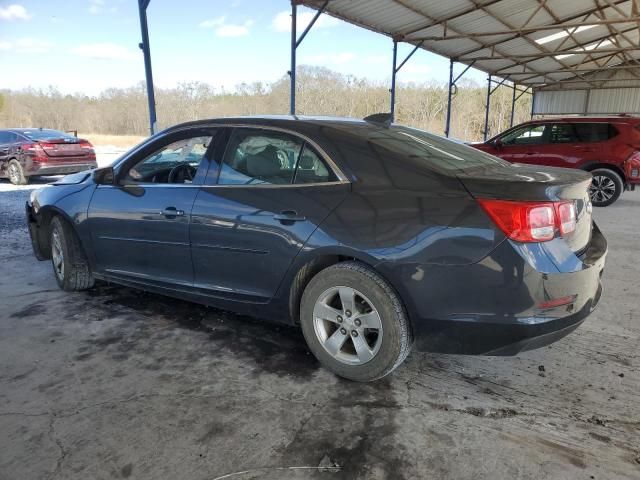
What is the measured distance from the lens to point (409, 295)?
234cm

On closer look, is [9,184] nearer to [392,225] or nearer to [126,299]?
[126,299]

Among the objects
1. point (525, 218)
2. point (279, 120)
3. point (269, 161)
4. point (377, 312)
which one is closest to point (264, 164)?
point (269, 161)

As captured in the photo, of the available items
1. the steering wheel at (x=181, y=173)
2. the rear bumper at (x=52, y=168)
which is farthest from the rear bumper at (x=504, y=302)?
the rear bumper at (x=52, y=168)

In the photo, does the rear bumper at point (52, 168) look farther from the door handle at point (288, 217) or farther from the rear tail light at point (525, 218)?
the rear tail light at point (525, 218)

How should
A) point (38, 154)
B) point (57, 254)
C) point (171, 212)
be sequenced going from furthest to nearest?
point (38, 154), point (57, 254), point (171, 212)

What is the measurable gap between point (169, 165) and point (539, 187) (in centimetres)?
256

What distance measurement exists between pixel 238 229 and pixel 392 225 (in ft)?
3.18

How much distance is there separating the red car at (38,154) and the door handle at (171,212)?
30.0 feet

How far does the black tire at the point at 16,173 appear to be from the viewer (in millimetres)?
10672

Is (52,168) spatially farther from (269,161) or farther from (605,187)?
(605,187)

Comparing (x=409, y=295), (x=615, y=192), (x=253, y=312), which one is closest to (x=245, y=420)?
(x=253, y=312)

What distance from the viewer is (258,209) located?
2740mm

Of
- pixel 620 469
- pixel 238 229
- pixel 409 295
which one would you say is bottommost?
pixel 620 469

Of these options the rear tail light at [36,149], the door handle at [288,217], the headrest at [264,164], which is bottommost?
the door handle at [288,217]
